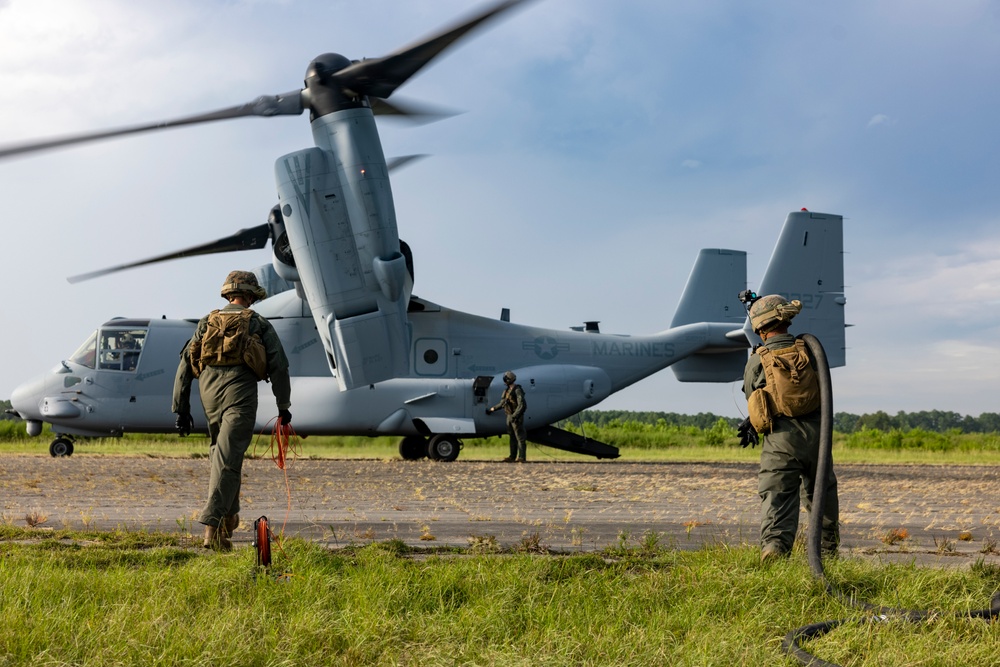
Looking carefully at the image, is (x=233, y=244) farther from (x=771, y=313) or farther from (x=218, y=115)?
(x=771, y=313)

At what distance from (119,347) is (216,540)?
47.6 feet

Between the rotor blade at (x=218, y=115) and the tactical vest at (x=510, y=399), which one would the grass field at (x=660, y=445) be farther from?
the rotor blade at (x=218, y=115)

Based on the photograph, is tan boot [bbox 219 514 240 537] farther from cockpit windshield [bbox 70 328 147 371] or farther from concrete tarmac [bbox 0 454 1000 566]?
cockpit windshield [bbox 70 328 147 371]

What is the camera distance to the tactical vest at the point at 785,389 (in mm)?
4719

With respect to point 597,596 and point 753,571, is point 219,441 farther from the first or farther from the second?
point 753,571

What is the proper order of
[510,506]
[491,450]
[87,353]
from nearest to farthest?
[510,506] → [87,353] → [491,450]

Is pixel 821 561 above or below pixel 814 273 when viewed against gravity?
below

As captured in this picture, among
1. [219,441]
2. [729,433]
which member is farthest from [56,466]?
[729,433]

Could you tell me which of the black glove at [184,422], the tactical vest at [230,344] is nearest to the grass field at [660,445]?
the black glove at [184,422]

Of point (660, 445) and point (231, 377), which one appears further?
point (660, 445)

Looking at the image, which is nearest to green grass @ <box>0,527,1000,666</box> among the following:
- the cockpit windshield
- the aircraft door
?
the aircraft door

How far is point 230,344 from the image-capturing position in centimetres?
529

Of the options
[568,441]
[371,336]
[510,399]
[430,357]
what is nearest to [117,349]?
[430,357]

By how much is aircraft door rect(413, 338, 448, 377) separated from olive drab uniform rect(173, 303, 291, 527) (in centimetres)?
1290
